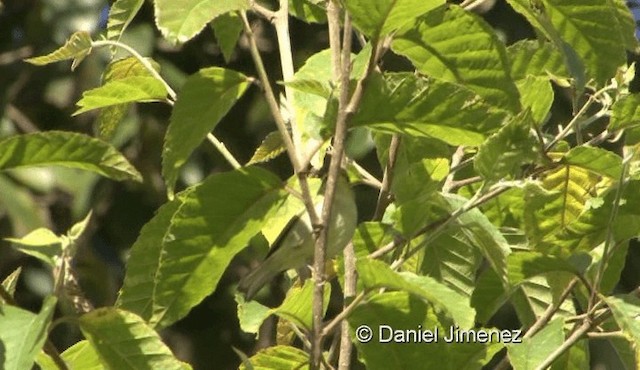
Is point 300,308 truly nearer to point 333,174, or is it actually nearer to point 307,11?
point 333,174

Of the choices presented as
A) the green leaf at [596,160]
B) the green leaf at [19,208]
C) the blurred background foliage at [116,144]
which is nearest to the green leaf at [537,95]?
the green leaf at [596,160]

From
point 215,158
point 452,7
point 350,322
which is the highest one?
point 452,7

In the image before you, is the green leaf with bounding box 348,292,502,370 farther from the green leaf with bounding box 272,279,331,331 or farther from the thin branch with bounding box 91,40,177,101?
the thin branch with bounding box 91,40,177,101

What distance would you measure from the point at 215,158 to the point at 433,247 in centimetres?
201

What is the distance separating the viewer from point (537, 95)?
1049mm

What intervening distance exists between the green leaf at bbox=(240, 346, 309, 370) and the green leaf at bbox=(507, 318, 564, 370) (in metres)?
0.15

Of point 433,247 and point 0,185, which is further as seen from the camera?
point 0,185

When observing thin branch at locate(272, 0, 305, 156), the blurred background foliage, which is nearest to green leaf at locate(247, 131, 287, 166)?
thin branch at locate(272, 0, 305, 156)

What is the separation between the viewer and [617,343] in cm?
113

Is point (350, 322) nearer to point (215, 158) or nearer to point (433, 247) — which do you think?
point (433, 247)

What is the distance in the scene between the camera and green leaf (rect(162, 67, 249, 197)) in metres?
0.91

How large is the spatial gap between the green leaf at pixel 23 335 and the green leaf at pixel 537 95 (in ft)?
1.41

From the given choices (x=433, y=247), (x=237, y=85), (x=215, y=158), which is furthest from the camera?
(x=215, y=158)

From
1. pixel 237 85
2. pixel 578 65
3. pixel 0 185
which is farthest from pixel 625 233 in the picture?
pixel 0 185
